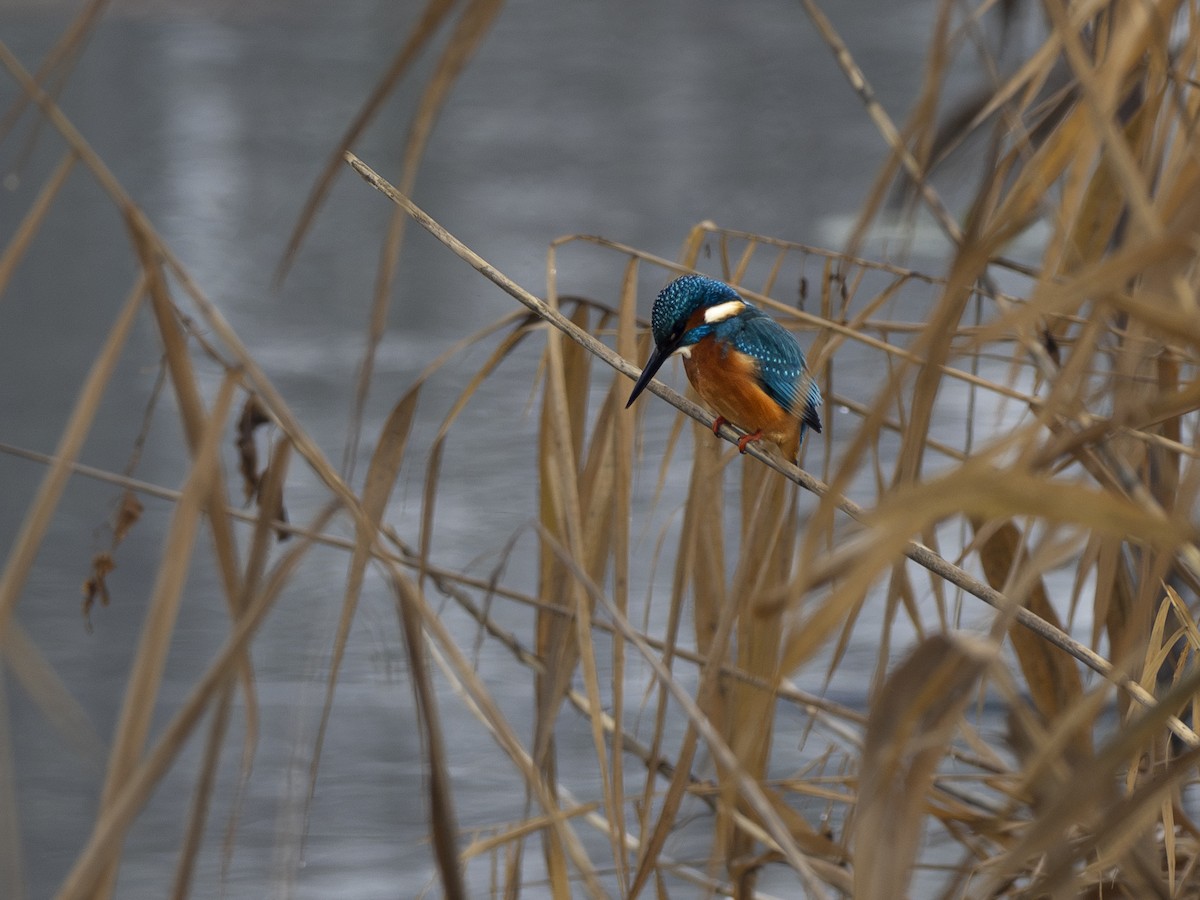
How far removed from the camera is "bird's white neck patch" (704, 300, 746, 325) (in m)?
0.84

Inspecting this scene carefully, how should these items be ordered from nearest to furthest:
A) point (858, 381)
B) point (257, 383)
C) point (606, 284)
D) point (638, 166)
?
point (257, 383) → point (858, 381) → point (606, 284) → point (638, 166)

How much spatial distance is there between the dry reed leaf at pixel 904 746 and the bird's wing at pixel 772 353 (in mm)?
524

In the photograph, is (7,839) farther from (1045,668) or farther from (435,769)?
(1045,668)

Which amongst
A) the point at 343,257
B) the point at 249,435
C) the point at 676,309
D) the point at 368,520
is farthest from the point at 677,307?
the point at 343,257

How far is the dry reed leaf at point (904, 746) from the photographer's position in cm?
31

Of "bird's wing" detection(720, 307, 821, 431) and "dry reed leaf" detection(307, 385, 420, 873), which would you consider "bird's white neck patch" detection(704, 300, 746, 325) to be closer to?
"bird's wing" detection(720, 307, 821, 431)

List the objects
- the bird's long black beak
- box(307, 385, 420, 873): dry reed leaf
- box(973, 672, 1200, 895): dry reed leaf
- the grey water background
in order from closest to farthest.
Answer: box(973, 672, 1200, 895): dry reed leaf
box(307, 385, 420, 873): dry reed leaf
the bird's long black beak
the grey water background

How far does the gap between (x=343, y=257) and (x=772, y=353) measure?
242cm

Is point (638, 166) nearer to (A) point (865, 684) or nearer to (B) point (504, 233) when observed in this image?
(B) point (504, 233)

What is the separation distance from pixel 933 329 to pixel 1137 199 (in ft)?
0.15

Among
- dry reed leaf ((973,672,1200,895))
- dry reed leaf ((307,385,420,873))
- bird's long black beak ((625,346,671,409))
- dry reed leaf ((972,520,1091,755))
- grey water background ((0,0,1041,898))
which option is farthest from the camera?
grey water background ((0,0,1041,898))

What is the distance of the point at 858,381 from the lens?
91.7 inches

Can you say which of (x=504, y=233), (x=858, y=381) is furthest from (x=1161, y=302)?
(x=504, y=233)

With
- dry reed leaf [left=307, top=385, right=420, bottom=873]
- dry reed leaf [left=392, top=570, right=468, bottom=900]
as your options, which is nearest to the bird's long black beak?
dry reed leaf [left=307, top=385, right=420, bottom=873]
